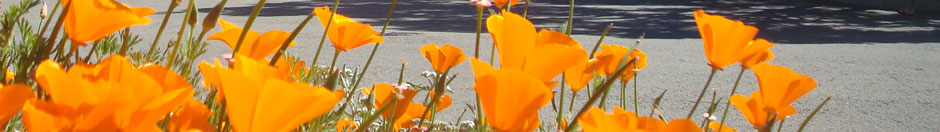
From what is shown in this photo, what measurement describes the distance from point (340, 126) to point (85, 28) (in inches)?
14.8

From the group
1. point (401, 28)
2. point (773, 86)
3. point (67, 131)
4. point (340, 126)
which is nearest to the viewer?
point (67, 131)

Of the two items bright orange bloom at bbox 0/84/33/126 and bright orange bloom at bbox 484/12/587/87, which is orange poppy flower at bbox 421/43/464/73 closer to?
bright orange bloom at bbox 484/12/587/87

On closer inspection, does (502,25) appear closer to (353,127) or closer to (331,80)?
(331,80)

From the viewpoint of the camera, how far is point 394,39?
9.23m

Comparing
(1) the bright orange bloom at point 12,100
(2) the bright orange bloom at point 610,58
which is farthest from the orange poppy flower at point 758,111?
(1) the bright orange bloom at point 12,100

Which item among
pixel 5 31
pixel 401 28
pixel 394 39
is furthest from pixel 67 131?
pixel 401 28

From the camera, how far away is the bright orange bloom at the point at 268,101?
48 cm

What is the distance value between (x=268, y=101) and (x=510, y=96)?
0.15m

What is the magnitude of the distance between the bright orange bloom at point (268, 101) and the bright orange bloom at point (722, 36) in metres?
0.45

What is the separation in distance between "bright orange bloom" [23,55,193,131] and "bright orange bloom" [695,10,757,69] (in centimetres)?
49

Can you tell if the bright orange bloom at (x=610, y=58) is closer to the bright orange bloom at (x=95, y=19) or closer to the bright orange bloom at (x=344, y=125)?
the bright orange bloom at (x=344, y=125)

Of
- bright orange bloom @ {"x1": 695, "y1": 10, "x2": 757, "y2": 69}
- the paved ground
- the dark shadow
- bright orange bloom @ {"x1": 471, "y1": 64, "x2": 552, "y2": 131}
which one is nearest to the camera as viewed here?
bright orange bloom @ {"x1": 471, "y1": 64, "x2": 552, "y2": 131}

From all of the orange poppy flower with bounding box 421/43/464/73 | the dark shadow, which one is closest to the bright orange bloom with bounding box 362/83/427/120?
the orange poppy flower with bounding box 421/43/464/73

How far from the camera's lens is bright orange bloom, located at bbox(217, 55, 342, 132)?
0.48 m
